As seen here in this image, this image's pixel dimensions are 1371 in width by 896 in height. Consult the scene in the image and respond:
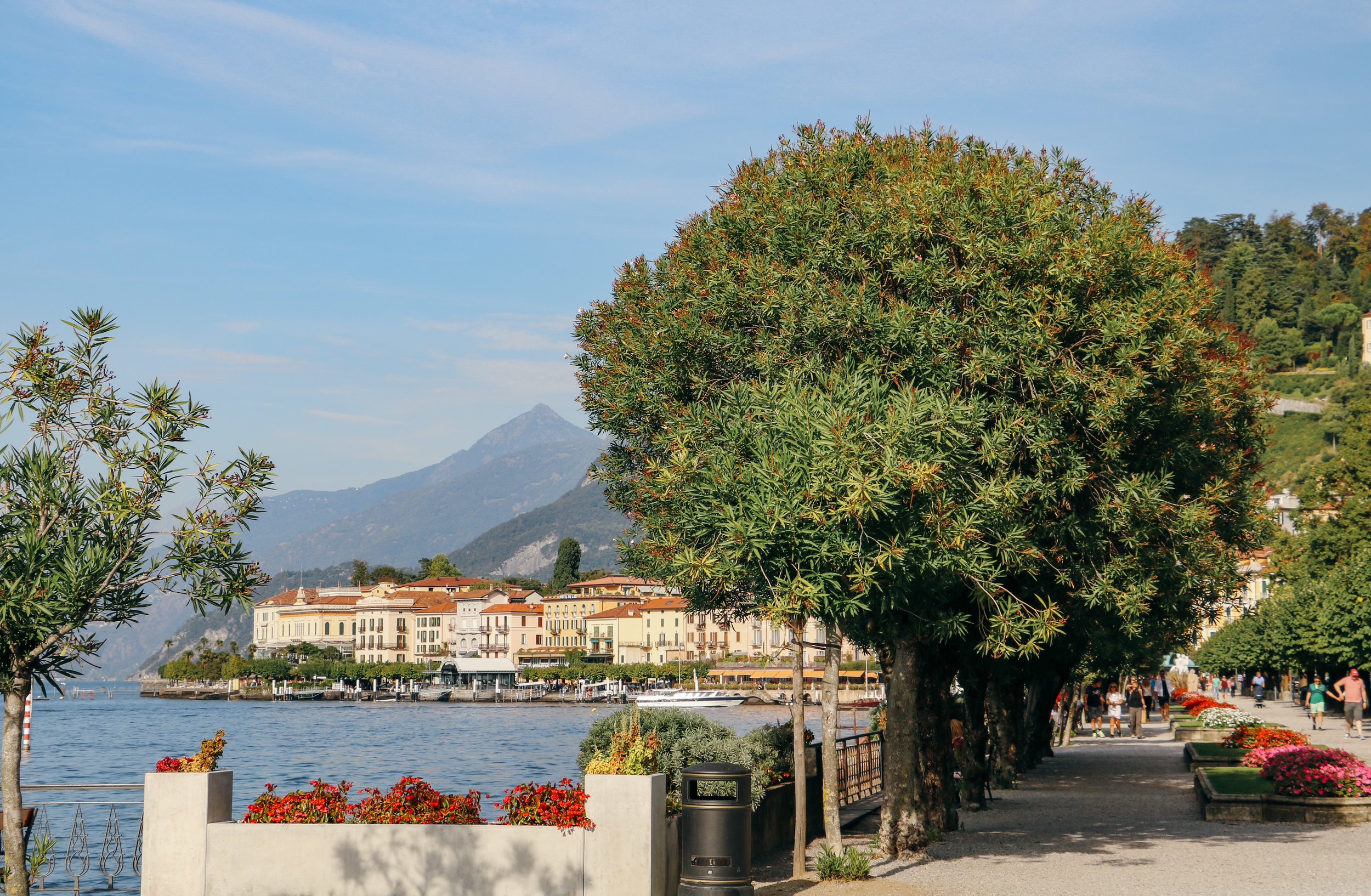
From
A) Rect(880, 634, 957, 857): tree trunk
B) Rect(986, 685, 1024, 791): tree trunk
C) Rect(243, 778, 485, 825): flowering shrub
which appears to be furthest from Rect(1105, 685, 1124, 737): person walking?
Rect(243, 778, 485, 825): flowering shrub

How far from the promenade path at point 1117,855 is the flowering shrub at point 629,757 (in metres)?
2.30

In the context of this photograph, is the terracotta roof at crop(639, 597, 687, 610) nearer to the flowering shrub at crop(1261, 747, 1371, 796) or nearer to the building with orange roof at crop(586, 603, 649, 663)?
the building with orange roof at crop(586, 603, 649, 663)

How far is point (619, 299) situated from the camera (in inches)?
725

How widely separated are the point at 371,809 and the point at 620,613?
172 metres

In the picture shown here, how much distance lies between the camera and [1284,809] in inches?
755

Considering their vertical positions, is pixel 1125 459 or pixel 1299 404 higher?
pixel 1299 404

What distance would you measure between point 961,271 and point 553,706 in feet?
488

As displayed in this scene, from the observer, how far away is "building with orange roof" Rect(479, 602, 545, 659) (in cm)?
19325

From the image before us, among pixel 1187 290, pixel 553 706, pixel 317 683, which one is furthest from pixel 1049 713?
pixel 317 683

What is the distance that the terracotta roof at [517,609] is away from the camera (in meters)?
193

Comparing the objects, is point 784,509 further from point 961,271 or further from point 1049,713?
point 1049,713

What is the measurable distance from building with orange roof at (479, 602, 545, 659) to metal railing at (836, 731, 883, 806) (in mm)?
170647

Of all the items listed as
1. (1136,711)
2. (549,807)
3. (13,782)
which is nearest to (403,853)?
(549,807)

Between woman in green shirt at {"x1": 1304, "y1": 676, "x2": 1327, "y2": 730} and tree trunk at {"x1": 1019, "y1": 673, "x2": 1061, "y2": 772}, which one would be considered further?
woman in green shirt at {"x1": 1304, "y1": 676, "x2": 1327, "y2": 730}
